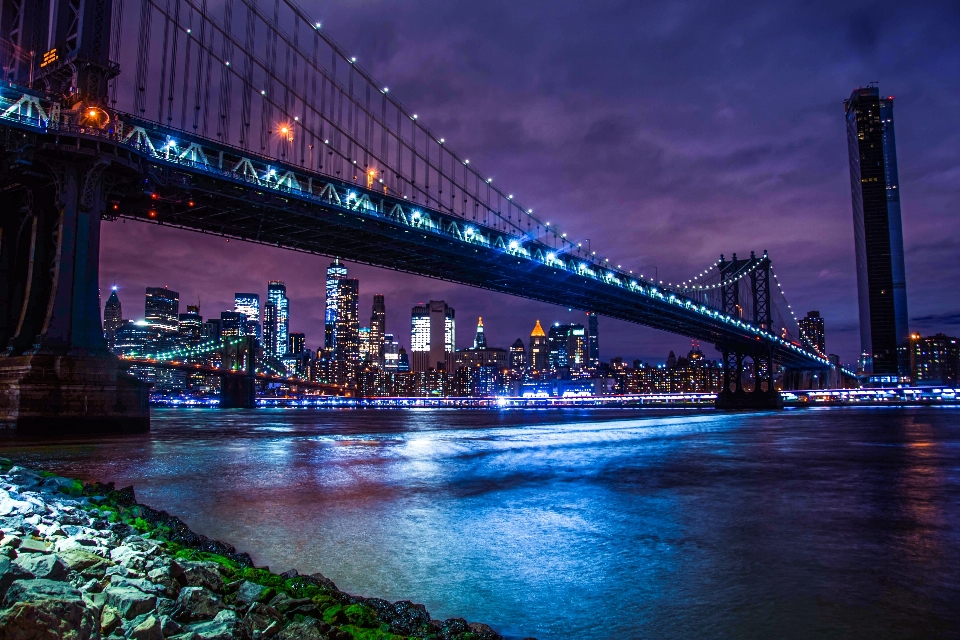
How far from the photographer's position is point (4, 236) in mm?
28109

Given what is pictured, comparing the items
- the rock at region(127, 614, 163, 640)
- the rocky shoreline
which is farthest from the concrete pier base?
the rock at region(127, 614, 163, 640)

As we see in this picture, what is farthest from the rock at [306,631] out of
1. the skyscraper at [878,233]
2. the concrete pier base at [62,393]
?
the skyscraper at [878,233]

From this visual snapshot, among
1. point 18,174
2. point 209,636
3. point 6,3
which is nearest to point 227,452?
point 18,174

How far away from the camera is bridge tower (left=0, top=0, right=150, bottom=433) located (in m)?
23.5

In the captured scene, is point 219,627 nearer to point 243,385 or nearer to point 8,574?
point 8,574

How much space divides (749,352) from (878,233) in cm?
12758

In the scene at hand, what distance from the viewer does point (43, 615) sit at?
304cm

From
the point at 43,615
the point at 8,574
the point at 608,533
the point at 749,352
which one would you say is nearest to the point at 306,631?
the point at 43,615

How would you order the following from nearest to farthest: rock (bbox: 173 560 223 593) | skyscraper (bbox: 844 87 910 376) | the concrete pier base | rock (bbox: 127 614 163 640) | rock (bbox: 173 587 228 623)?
rock (bbox: 127 614 163 640), rock (bbox: 173 587 228 623), rock (bbox: 173 560 223 593), the concrete pier base, skyscraper (bbox: 844 87 910 376)

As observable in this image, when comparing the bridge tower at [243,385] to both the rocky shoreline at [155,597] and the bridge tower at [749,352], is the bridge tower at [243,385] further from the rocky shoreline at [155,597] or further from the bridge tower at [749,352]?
the rocky shoreline at [155,597]

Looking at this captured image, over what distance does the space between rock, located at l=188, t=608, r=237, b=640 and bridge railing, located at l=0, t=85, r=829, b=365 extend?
26.8m

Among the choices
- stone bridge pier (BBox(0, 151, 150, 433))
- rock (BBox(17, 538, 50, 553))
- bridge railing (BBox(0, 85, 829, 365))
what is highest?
bridge railing (BBox(0, 85, 829, 365))

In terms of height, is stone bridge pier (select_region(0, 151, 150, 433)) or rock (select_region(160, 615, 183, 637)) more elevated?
stone bridge pier (select_region(0, 151, 150, 433))

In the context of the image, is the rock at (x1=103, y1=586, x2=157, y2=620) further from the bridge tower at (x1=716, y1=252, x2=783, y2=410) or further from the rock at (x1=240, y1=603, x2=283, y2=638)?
the bridge tower at (x1=716, y1=252, x2=783, y2=410)
